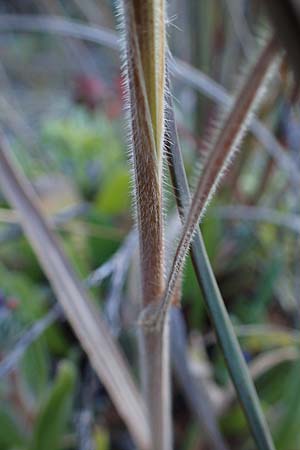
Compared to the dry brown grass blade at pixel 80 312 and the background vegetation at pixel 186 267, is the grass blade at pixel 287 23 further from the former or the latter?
the dry brown grass blade at pixel 80 312

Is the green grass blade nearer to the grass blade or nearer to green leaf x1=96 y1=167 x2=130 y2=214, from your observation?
the grass blade

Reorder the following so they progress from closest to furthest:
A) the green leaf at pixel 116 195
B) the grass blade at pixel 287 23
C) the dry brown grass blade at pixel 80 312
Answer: the grass blade at pixel 287 23, the dry brown grass blade at pixel 80 312, the green leaf at pixel 116 195

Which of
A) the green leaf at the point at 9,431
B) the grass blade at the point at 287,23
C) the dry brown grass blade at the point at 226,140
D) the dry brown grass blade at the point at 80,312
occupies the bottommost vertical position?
the green leaf at the point at 9,431

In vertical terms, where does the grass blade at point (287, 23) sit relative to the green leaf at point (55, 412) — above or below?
above

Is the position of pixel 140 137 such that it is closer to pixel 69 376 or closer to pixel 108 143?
pixel 69 376

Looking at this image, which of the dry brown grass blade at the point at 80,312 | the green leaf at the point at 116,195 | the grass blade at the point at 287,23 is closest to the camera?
the grass blade at the point at 287,23

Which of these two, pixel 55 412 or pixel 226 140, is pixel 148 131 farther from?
pixel 55 412

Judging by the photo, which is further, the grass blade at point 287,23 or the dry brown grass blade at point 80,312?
the dry brown grass blade at point 80,312

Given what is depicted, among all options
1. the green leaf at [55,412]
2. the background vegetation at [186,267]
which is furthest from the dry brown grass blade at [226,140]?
the green leaf at [55,412]

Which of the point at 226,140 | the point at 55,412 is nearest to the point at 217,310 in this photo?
the point at 226,140
